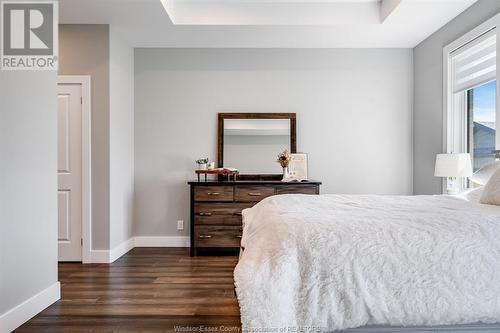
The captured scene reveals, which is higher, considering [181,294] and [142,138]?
[142,138]

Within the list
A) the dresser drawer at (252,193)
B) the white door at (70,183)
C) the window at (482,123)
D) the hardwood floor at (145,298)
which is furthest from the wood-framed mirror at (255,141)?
the window at (482,123)

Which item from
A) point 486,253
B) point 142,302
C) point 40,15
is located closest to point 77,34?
point 40,15

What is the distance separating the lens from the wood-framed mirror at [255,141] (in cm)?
479

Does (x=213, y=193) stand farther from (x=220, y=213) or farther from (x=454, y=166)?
(x=454, y=166)

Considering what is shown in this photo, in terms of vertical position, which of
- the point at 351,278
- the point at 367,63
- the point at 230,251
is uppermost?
the point at 367,63

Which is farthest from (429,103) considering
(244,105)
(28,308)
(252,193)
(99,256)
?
Result: (28,308)

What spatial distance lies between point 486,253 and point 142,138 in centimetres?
414

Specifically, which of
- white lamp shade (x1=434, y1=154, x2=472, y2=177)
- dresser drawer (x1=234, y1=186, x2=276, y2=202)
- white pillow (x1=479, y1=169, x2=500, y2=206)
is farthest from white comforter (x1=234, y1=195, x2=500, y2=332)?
dresser drawer (x1=234, y1=186, x2=276, y2=202)

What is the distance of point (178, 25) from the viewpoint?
4039 mm

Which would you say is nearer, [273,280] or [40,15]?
[273,280]

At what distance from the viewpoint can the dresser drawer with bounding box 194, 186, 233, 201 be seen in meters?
4.32

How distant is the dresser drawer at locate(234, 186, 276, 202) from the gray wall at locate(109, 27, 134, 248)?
1365mm

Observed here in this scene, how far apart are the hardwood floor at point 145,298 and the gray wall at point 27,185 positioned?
29 centimetres

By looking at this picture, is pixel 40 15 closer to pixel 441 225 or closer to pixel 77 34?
pixel 77 34
